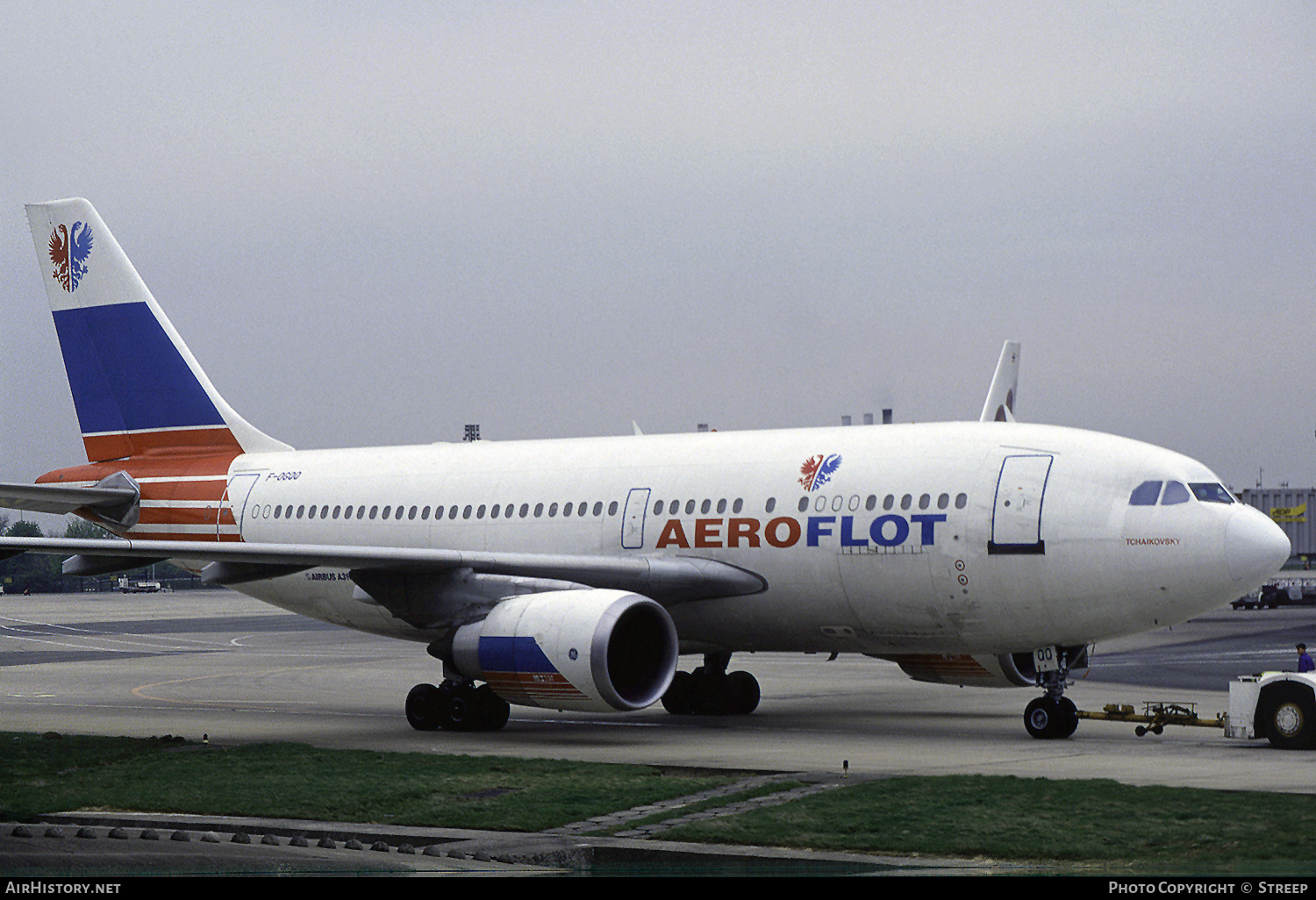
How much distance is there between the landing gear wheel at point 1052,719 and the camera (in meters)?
20.4

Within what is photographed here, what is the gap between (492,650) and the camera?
68.5 ft

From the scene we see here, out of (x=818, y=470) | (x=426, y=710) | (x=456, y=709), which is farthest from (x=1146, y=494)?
(x=426, y=710)

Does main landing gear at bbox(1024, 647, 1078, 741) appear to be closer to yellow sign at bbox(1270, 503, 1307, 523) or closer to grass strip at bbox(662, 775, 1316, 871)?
grass strip at bbox(662, 775, 1316, 871)

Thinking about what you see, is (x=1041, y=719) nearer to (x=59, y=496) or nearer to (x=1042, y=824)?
(x=1042, y=824)

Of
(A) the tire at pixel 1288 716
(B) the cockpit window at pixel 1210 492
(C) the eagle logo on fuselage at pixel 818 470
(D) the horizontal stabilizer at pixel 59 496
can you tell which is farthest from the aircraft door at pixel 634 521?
(D) the horizontal stabilizer at pixel 59 496

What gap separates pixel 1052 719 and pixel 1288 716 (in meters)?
2.86

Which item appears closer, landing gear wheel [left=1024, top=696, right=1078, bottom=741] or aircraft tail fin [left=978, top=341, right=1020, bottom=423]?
landing gear wheel [left=1024, top=696, right=1078, bottom=741]

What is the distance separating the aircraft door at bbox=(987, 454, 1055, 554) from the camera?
1992cm

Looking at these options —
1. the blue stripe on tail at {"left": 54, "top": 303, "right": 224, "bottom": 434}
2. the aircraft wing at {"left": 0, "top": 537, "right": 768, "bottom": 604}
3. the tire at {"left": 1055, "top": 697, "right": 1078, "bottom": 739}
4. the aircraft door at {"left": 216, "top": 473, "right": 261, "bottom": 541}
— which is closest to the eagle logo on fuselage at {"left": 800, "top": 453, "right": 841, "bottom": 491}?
the aircraft wing at {"left": 0, "top": 537, "right": 768, "bottom": 604}

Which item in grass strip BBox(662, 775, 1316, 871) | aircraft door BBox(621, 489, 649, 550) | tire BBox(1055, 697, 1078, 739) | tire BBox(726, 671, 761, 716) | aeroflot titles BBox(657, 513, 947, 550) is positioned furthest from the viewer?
tire BBox(726, 671, 761, 716)

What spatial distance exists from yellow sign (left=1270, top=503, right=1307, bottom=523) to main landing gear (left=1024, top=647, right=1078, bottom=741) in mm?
67743

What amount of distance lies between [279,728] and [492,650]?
420cm

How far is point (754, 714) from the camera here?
2514cm
